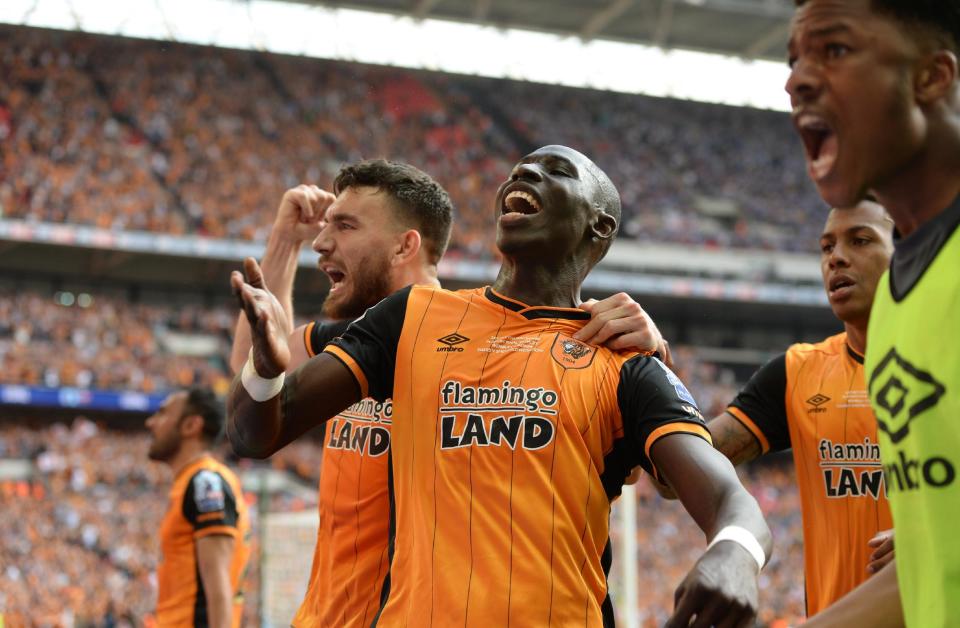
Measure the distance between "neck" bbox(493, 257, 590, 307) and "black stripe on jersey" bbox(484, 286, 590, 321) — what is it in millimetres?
70

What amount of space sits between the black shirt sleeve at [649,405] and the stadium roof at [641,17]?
3013cm

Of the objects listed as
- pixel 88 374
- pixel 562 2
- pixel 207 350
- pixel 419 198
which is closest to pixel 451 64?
pixel 562 2

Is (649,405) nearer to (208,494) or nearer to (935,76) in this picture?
(935,76)

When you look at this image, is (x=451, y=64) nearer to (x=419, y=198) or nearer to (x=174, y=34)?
(x=174, y=34)

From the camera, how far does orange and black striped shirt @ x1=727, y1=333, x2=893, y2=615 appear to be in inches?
172

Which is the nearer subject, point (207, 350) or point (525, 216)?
point (525, 216)

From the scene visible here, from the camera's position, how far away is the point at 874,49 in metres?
1.98

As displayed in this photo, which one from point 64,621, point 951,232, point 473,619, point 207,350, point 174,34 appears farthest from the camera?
point 174,34

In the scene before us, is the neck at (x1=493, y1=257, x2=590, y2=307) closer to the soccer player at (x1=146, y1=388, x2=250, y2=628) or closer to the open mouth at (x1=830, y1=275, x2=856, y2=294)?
the open mouth at (x1=830, y1=275, x2=856, y2=294)

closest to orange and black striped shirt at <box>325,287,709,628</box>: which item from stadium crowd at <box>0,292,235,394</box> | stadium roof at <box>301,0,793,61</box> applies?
stadium crowd at <box>0,292,235,394</box>

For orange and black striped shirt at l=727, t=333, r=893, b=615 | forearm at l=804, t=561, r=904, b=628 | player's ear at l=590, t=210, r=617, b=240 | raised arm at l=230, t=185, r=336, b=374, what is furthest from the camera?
raised arm at l=230, t=185, r=336, b=374

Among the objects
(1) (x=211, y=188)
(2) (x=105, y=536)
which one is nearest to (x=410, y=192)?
(2) (x=105, y=536)

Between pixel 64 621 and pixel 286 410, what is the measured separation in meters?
16.8

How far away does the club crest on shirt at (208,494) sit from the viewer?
728 cm
